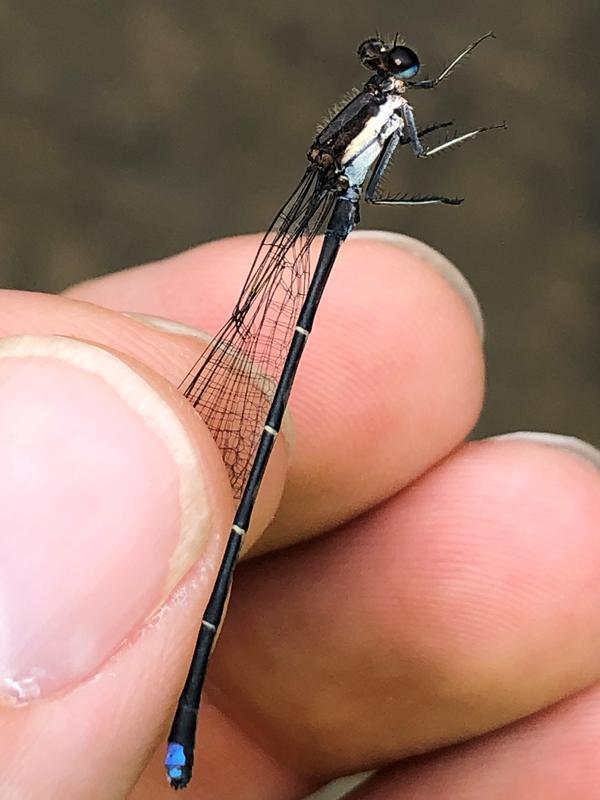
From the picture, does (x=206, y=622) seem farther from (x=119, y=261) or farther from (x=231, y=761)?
(x=119, y=261)

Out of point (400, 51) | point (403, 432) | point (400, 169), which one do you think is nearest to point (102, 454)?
point (400, 51)

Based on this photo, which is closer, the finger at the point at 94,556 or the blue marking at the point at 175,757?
the finger at the point at 94,556

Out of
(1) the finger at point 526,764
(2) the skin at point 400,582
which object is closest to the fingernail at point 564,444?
(2) the skin at point 400,582

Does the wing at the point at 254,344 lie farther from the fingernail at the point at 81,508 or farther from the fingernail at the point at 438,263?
the fingernail at the point at 438,263

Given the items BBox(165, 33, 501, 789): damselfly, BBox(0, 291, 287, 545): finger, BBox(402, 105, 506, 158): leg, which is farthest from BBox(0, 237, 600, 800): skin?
BBox(402, 105, 506, 158): leg

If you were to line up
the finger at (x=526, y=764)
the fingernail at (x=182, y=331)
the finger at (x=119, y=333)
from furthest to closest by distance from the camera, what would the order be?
the finger at (x=526, y=764) → the fingernail at (x=182, y=331) → the finger at (x=119, y=333)

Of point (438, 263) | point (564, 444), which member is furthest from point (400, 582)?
point (438, 263)

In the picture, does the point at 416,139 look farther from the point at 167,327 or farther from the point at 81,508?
the point at 81,508
